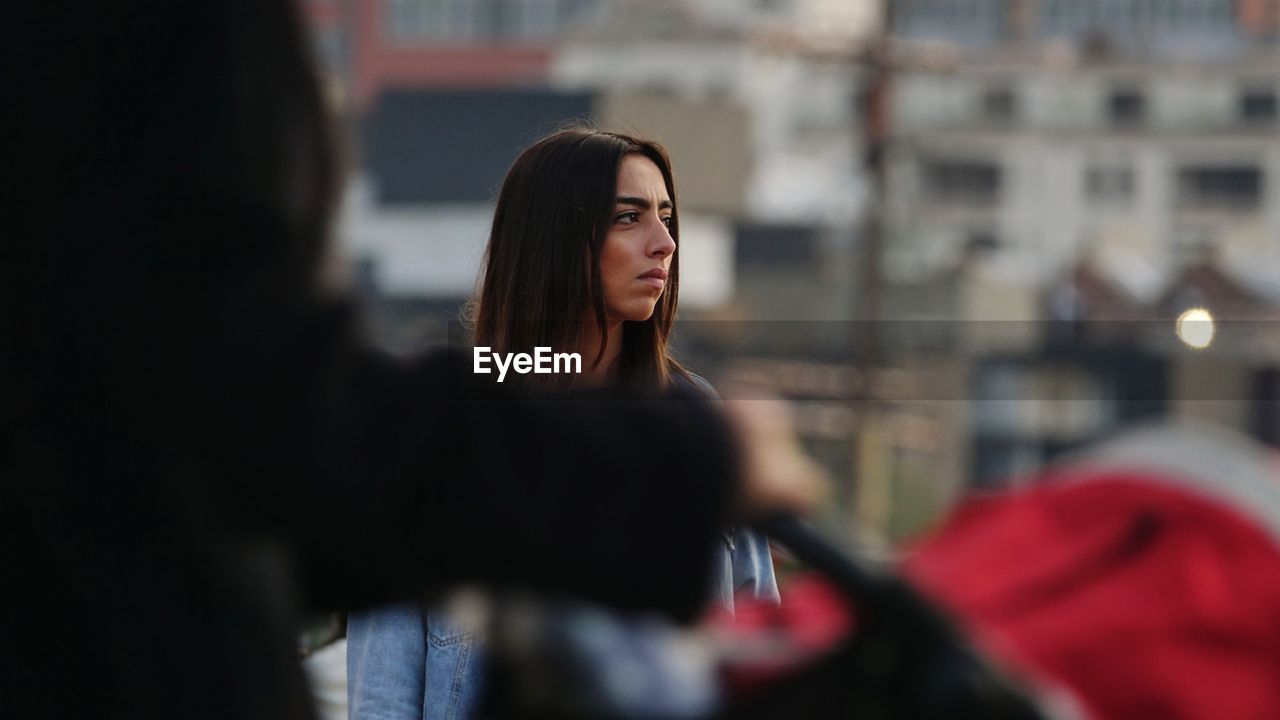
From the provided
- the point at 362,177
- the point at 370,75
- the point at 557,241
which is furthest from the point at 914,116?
the point at 557,241

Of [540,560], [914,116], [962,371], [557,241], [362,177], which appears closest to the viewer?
[540,560]

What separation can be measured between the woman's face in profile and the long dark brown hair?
0.02 m

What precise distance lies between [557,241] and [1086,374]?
72.5 m

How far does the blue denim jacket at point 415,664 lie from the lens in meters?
3.57

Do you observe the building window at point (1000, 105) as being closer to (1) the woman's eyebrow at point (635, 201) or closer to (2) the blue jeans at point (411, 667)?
(1) the woman's eyebrow at point (635, 201)

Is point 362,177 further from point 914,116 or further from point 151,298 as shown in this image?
point 151,298

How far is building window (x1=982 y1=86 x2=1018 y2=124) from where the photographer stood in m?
101

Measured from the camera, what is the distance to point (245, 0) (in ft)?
5.58

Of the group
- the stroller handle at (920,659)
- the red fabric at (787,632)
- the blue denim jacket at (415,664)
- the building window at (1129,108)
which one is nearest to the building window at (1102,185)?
the building window at (1129,108)

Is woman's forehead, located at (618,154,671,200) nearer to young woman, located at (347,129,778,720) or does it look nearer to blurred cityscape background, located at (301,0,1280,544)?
young woman, located at (347,129,778,720)

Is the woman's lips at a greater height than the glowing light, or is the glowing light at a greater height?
the woman's lips

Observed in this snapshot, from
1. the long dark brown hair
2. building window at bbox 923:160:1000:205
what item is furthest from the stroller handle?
building window at bbox 923:160:1000:205

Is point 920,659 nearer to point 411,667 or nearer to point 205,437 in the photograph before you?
point 205,437

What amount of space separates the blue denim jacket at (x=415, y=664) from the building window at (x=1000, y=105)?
9904cm
